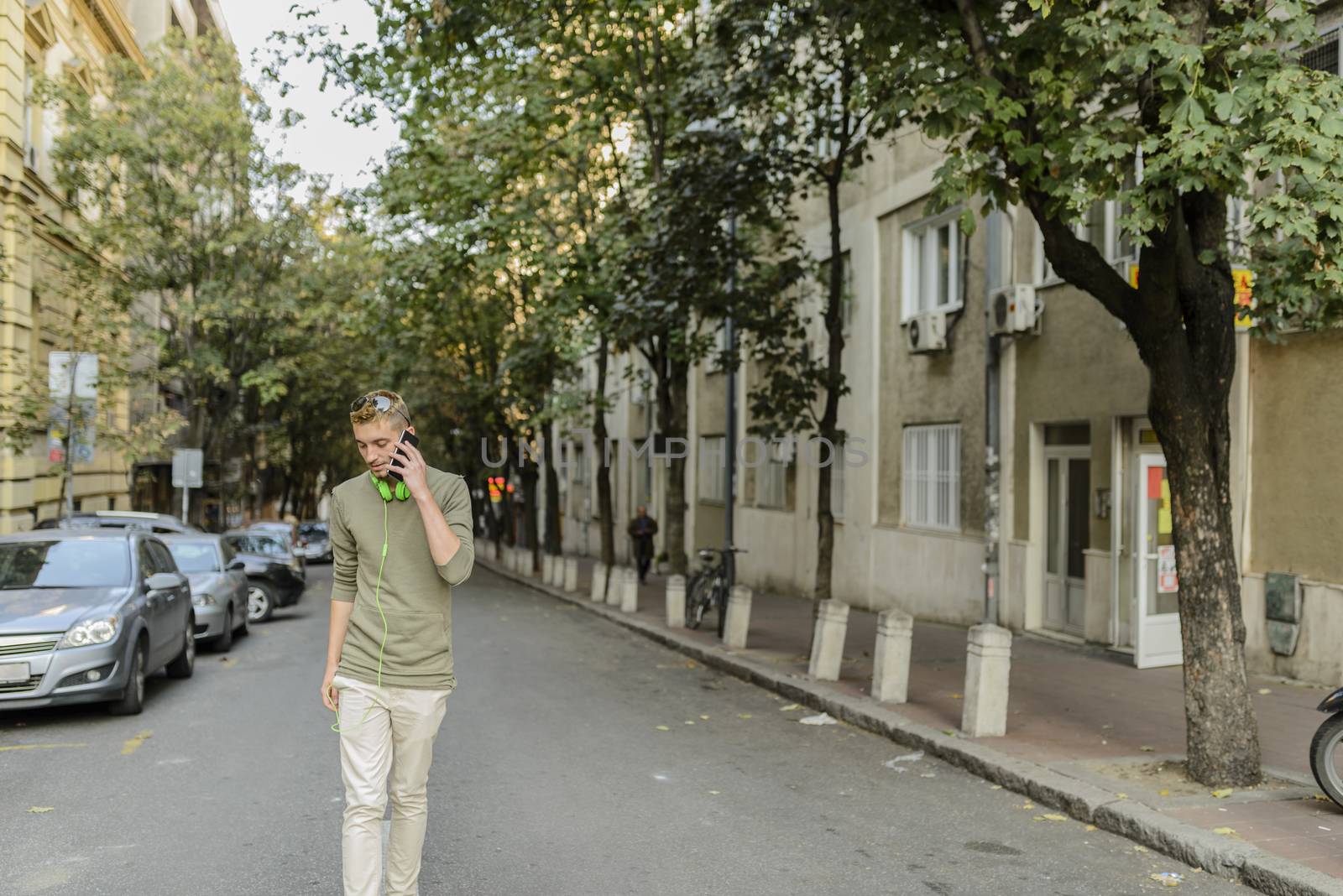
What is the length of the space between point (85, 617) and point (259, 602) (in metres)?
10.7

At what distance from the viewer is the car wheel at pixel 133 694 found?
33.3 ft

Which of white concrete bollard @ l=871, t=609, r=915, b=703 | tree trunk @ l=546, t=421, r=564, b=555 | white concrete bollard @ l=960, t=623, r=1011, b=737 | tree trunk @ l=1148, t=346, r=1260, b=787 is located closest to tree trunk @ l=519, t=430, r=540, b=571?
tree trunk @ l=546, t=421, r=564, b=555

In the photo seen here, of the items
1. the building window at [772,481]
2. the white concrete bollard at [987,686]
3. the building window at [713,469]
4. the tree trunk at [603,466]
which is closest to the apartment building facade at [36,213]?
the tree trunk at [603,466]

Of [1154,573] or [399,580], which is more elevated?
[399,580]

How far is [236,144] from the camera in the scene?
1092 inches

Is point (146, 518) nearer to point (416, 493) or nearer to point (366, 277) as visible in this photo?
point (366, 277)

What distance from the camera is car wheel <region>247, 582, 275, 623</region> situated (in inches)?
797

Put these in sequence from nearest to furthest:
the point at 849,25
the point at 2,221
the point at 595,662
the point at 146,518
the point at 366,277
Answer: the point at 849,25 < the point at 595,662 < the point at 146,518 < the point at 2,221 < the point at 366,277

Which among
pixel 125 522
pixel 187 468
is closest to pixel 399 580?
pixel 125 522

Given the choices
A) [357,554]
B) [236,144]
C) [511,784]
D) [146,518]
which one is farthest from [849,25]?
[236,144]

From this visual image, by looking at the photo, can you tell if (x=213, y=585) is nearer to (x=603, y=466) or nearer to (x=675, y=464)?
(x=675, y=464)

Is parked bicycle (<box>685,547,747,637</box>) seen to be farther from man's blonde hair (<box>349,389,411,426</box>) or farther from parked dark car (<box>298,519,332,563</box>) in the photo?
parked dark car (<box>298,519,332,563</box>)

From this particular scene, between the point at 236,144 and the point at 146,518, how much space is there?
12.0 metres

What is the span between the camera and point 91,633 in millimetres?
9750
